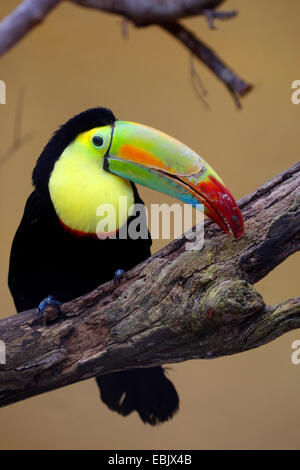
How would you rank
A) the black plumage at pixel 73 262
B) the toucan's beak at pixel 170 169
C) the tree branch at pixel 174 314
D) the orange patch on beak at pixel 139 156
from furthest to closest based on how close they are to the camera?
the black plumage at pixel 73 262, the orange patch on beak at pixel 139 156, the toucan's beak at pixel 170 169, the tree branch at pixel 174 314

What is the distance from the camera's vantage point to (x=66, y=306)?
1.88 metres

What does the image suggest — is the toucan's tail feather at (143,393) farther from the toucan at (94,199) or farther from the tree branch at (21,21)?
the tree branch at (21,21)

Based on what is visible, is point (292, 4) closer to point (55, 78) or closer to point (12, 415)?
point (55, 78)

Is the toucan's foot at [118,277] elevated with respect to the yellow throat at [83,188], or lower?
lower

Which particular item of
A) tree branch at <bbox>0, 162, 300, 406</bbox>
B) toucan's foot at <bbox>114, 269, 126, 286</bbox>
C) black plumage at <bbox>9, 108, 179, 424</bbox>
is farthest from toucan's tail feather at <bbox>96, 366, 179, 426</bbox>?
toucan's foot at <bbox>114, 269, 126, 286</bbox>

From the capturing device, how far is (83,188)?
1839 millimetres

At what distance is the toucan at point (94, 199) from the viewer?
176 centimetres

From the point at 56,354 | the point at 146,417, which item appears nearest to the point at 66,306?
the point at 56,354

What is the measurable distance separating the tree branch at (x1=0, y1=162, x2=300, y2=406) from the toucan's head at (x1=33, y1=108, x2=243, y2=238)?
0.35 feet

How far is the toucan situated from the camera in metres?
1.76

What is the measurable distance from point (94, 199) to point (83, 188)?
0.17ft
